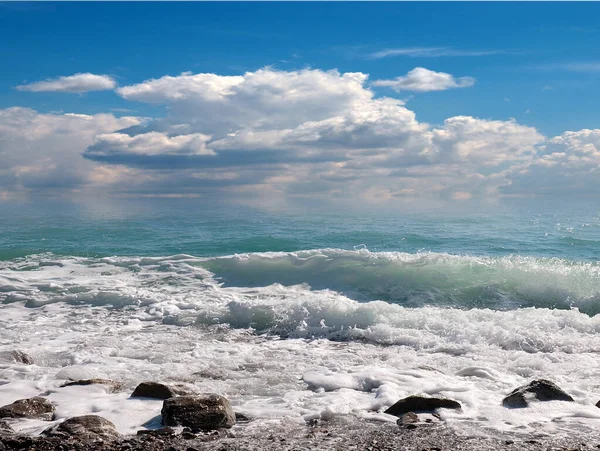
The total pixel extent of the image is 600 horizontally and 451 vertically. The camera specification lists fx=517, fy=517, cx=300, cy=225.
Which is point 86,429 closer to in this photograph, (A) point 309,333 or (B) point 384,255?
(A) point 309,333

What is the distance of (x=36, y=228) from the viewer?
36.4m

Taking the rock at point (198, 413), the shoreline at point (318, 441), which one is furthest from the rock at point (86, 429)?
the rock at point (198, 413)

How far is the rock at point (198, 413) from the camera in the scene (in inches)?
220

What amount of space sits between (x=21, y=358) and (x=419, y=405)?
21.1ft

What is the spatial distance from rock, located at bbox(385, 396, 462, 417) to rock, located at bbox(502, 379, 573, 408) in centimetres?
68

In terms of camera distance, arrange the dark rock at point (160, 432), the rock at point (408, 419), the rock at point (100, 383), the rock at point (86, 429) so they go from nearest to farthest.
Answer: the rock at point (86, 429) < the dark rock at point (160, 432) < the rock at point (408, 419) < the rock at point (100, 383)

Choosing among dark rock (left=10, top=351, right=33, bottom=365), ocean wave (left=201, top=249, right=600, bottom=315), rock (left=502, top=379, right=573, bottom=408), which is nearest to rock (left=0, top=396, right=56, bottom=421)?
dark rock (left=10, top=351, right=33, bottom=365)

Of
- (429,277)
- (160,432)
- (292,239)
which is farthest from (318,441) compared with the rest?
(292,239)

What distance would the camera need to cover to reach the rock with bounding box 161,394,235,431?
5594mm

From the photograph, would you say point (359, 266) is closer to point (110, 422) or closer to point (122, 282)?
point (122, 282)

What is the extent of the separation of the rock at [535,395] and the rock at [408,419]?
4.26ft

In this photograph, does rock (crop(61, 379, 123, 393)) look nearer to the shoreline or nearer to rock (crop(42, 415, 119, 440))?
rock (crop(42, 415, 119, 440))

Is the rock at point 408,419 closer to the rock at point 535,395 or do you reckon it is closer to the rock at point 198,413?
the rock at point 535,395

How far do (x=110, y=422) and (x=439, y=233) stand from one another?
94.4ft
